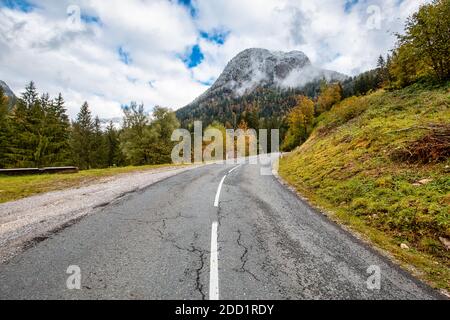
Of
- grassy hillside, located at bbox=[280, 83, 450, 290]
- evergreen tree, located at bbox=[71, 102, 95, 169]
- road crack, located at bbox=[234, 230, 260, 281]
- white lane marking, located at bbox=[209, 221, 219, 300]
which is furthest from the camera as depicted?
evergreen tree, located at bbox=[71, 102, 95, 169]

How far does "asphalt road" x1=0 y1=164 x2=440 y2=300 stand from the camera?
Result: 3.46 m

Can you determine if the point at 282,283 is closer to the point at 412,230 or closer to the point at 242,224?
the point at 242,224

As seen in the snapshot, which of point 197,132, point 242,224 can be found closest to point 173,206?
point 242,224

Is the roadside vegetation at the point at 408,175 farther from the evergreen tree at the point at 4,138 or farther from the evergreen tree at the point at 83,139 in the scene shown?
the evergreen tree at the point at 83,139

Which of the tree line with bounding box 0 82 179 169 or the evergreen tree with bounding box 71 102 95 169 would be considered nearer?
the tree line with bounding box 0 82 179 169

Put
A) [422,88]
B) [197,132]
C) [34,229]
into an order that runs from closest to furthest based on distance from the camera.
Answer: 1. [34,229]
2. [422,88]
3. [197,132]

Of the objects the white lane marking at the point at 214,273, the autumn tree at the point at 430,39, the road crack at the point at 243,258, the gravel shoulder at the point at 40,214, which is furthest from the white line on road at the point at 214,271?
the autumn tree at the point at 430,39

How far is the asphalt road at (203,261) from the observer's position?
11.3 feet

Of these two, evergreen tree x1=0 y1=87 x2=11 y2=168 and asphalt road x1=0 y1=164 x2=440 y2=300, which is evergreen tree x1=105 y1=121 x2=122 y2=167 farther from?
asphalt road x1=0 y1=164 x2=440 y2=300

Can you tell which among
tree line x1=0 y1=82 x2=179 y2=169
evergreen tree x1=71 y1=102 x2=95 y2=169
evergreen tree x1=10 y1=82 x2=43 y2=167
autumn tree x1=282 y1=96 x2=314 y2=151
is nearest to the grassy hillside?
tree line x1=0 y1=82 x2=179 y2=169

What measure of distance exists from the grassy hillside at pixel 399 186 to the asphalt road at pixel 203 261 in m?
1.04

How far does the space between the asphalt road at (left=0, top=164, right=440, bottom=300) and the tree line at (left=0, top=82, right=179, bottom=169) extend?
3202 centimetres

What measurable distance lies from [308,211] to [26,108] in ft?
130
